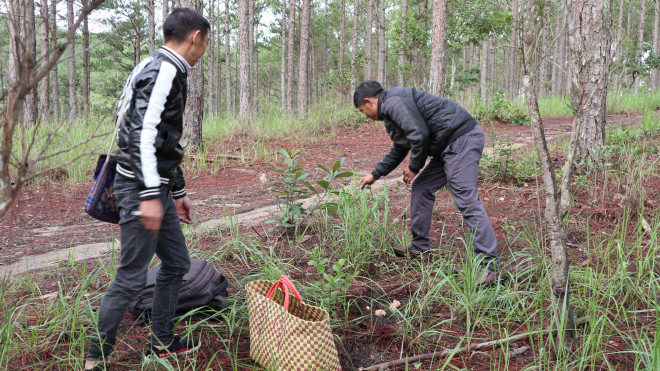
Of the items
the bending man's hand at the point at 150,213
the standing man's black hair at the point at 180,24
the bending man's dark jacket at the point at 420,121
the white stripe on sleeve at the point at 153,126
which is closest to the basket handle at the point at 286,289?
the bending man's hand at the point at 150,213

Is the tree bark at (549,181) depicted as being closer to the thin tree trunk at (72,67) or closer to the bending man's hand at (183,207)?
the thin tree trunk at (72,67)

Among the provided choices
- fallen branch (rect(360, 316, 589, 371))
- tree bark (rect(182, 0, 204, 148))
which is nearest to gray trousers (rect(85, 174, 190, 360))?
fallen branch (rect(360, 316, 589, 371))

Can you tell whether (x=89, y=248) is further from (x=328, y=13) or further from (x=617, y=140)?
(x=328, y=13)

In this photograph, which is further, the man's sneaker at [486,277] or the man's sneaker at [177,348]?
the man's sneaker at [486,277]

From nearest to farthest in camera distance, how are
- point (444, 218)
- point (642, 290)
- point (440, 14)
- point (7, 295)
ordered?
point (642, 290)
point (7, 295)
point (444, 218)
point (440, 14)

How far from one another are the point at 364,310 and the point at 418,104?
1.58 metres

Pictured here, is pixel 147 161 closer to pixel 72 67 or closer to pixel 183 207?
pixel 183 207

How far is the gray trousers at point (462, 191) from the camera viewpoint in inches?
119

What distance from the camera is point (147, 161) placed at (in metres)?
1.91

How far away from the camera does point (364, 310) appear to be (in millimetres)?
2793

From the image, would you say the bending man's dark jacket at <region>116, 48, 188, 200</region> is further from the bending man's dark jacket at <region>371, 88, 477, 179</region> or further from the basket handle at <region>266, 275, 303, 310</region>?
the bending man's dark jacket at <region>371, 88, 477, 179</region>

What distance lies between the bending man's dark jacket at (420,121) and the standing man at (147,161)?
5.15 ft

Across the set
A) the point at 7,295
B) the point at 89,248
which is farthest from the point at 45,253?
the point at 7,295

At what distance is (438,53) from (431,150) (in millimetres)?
3658
